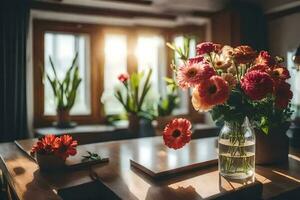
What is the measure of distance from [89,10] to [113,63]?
755 mm

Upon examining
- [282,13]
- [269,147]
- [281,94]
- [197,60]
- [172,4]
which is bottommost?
[269,147]

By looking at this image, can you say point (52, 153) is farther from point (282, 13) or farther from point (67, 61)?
point (282, 13)

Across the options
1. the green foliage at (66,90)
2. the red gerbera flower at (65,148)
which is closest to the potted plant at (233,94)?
the red gerbera flower at (65,148)

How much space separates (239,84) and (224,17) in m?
2.73

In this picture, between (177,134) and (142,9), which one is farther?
(142,9)

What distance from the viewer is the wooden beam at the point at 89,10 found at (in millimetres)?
3238

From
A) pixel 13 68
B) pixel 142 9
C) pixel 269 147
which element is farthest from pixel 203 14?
pixel 269 147

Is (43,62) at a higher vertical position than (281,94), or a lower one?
higher

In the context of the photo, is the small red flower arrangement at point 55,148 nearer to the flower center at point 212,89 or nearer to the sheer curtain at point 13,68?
the flower center at point 212,89

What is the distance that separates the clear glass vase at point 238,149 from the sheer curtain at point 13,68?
7.86ft

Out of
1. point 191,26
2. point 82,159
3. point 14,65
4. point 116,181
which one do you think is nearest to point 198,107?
point 116,181

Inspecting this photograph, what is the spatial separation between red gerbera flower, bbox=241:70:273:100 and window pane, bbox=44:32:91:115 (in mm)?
2830

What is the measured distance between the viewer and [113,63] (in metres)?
3.99

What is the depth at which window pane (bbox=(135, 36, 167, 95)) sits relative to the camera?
13.5 ft
